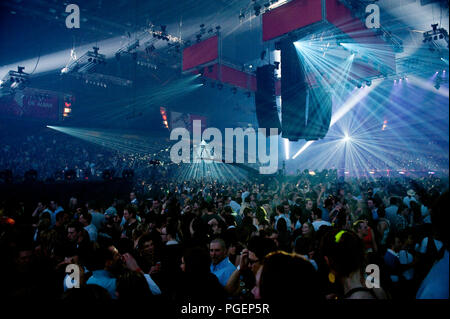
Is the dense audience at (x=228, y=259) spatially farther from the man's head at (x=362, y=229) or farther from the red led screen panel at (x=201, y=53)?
the red led screen panel at (x=201, y=53)

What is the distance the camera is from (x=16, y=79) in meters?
13.4

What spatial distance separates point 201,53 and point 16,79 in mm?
9749

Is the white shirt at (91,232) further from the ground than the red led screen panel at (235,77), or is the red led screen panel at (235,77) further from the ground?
the red led screen panel at (235,77)

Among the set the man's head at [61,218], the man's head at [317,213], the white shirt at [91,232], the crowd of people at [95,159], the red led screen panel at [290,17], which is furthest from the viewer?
the crowd of people at [95,159]

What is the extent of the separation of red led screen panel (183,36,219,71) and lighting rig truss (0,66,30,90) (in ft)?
26.9

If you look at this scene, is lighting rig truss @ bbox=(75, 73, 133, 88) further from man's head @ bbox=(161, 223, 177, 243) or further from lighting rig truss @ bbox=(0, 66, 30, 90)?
man's head @ bbox=(161, 223, 177, 243)

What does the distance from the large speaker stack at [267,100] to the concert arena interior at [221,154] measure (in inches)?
2.7

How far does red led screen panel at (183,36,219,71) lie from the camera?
10.7 metres

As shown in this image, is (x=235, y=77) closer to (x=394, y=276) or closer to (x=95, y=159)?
(x=394, y=276)

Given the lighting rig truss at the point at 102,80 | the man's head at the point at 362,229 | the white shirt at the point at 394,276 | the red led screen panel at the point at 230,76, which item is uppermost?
the lighting rig truss at the point at 102,80

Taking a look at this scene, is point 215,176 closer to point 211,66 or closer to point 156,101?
point 156,101

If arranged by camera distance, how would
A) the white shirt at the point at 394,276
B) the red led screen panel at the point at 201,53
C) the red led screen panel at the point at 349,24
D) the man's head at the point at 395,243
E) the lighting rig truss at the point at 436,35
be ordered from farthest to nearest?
the red led screen panel at the point at 201,53 → the lighting rig truss at the point at 436,35 → the red led screen panel at the point at 349,24 → the man's head at the point at 395,243 → the white shirt at the point at 394,276

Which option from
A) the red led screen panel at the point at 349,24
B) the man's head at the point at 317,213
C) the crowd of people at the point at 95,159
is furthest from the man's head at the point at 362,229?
the crowd of people at the point at 95,159

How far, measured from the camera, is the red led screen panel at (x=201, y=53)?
35.0ft
